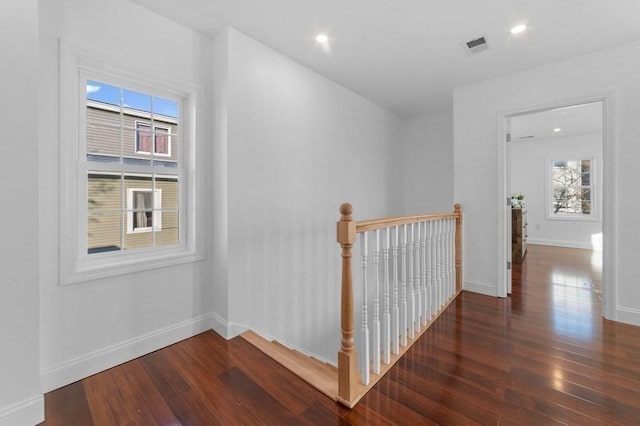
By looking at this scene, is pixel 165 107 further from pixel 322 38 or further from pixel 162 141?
pixel 322 38

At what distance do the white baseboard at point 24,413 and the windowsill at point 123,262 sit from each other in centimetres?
65

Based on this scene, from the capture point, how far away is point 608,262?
2676 mm

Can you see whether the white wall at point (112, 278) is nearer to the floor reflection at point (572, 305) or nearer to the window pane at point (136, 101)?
the window pane at point (136, 101)

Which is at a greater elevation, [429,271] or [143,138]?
[143,138]

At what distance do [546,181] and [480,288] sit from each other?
5157 millimetres

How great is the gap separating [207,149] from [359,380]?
85.6 inches

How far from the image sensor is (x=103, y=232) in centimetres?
206

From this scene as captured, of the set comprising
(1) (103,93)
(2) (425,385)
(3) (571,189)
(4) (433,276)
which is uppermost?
(1) (103,93)

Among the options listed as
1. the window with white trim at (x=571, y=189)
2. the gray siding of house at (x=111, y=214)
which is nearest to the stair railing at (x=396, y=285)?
the gray siding of house at (x=111, y=214)

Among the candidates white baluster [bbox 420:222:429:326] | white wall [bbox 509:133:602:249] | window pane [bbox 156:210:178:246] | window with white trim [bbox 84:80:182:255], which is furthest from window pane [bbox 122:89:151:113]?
white wall [bbox 509:133:602:249]

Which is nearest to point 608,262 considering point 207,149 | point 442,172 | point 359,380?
point 442,172

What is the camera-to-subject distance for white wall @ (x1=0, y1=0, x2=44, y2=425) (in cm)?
136

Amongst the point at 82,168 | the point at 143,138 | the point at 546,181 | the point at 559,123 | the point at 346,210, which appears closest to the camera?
the point at 346,210

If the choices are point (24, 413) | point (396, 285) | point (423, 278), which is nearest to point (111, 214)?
point (24, 413)
